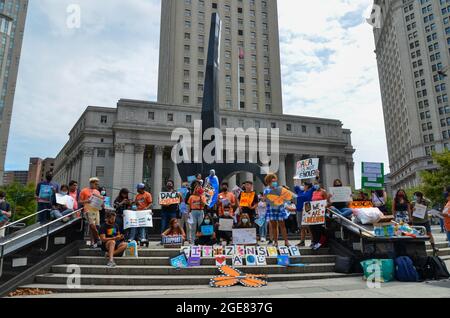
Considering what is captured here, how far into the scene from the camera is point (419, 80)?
8519 cm

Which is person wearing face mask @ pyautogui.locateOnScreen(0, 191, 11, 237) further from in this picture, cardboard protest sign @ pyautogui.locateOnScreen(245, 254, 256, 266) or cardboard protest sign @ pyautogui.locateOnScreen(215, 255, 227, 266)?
cardboard protest sign @ pyautogui.locateOnScreen(245, 254, 256, 266)

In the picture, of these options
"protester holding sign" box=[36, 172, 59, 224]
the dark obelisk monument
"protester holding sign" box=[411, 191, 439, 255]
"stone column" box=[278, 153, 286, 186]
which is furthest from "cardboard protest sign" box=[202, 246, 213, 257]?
A: "stone column" box=[278, 153, 286, 186]

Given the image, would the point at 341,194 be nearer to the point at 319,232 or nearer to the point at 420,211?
the point at 319,232

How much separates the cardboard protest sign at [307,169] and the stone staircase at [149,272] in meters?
3.23

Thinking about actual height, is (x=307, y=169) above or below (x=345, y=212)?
above

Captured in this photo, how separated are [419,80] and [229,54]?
5289 cm

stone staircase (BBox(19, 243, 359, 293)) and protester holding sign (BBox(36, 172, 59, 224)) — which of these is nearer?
stone staircase (BBox(19, 243, 359, 293))

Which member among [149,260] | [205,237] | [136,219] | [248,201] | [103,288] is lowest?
[103,288]

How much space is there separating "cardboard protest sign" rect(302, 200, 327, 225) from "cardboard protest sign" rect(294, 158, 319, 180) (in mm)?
1730

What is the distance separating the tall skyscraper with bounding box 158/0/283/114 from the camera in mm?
74062

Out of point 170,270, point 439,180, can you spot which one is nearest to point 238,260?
point 170,270

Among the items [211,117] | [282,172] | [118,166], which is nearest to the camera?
[211,117]

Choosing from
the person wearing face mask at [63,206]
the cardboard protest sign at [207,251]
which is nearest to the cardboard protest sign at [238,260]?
the cardboard protest sign at [207,251]

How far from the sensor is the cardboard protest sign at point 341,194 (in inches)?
403
